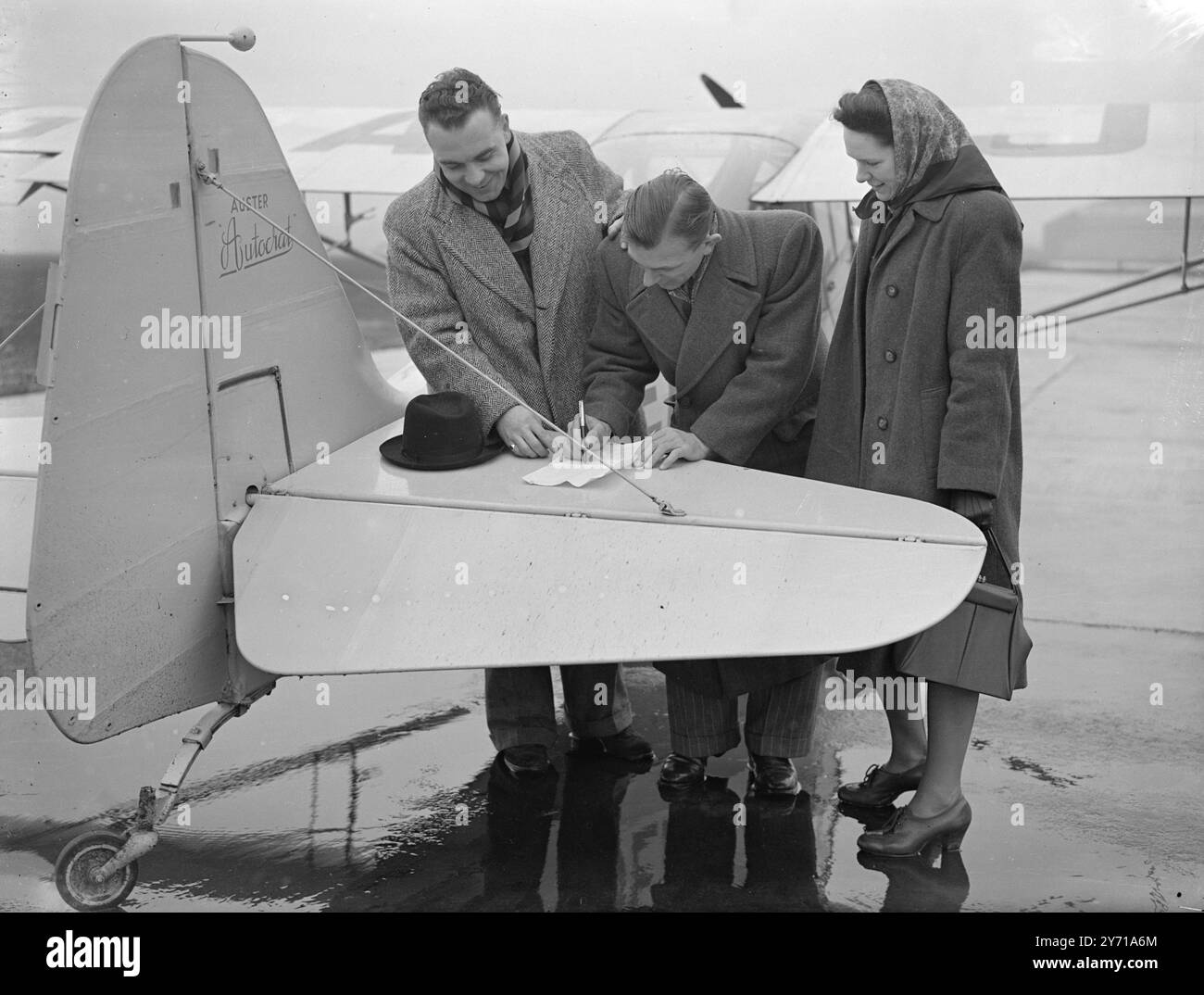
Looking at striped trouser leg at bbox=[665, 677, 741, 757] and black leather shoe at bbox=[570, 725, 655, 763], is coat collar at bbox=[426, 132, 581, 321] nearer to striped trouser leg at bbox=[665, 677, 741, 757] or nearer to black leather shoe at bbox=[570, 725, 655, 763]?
striped trouser leg at bbox=[665, 677, 741, 757]

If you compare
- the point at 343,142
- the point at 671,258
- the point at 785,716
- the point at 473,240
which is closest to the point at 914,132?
the point at 671,258

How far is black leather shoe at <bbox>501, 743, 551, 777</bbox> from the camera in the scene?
3615 millimetres

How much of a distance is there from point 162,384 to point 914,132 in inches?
73.4

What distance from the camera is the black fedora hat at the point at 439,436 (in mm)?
3096

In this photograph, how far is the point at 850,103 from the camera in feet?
9.27

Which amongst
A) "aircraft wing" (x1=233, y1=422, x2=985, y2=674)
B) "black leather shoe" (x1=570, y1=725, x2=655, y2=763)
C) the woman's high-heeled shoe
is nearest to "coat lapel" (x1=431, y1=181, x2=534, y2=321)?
"aircraft wing" (x1=233, y1=422, x2=985, y2=674)

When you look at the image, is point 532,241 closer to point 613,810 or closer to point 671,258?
point 671,258

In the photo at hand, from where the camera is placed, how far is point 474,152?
9.95 ft

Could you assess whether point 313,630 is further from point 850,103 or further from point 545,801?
point 850,103

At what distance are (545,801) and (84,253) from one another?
2.00m

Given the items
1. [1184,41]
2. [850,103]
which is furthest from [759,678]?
[1184,41]

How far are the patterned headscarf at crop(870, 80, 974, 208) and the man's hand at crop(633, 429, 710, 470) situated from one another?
0.82 metres

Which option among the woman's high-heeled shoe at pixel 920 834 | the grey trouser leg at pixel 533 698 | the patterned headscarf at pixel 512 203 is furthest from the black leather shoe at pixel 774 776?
the patterned headscarf at pixel 512 203

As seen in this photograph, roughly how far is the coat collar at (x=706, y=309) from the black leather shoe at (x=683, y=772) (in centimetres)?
114
